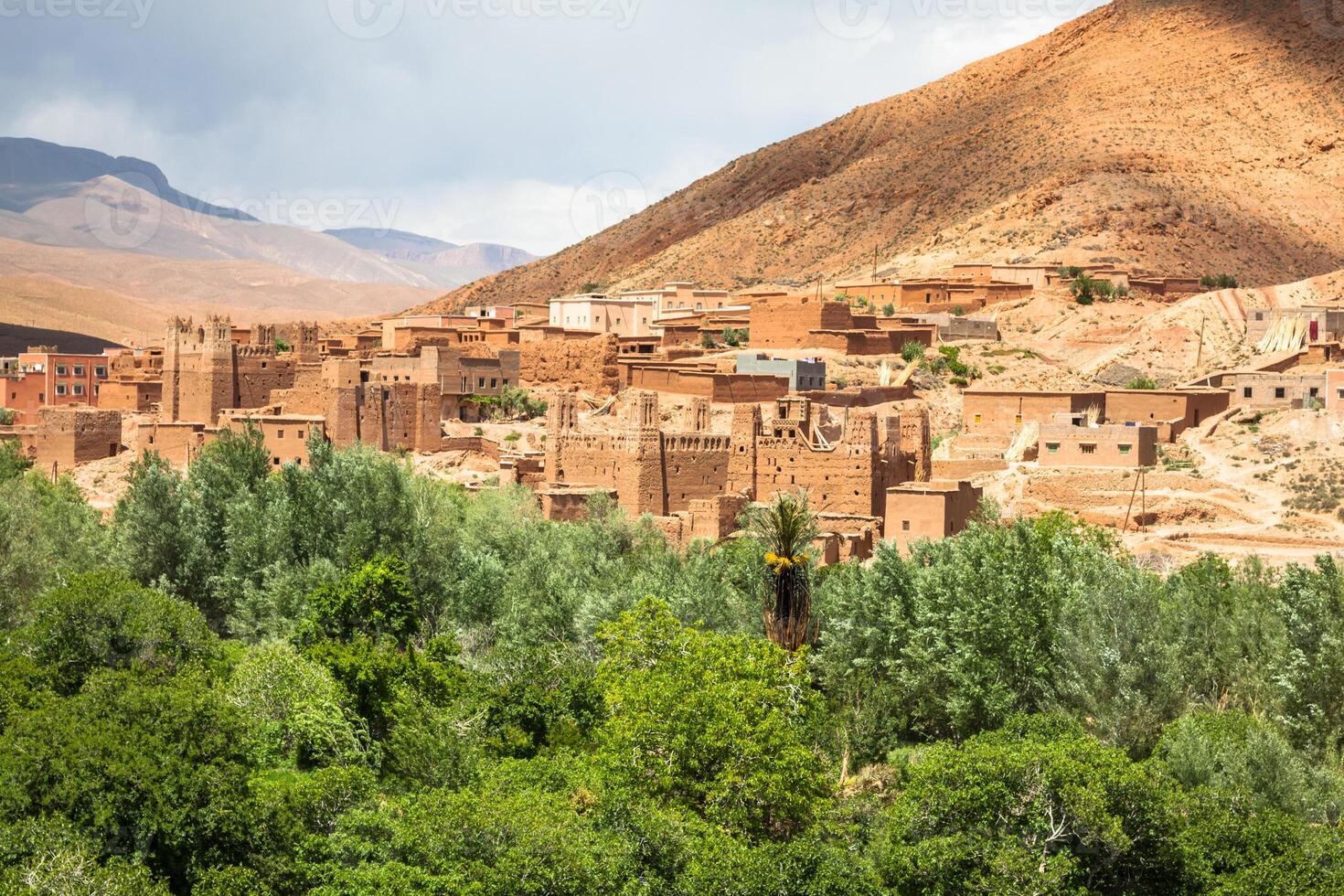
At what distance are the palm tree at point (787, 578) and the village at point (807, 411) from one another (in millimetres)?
5516

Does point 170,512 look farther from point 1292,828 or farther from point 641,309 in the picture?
point 641,309

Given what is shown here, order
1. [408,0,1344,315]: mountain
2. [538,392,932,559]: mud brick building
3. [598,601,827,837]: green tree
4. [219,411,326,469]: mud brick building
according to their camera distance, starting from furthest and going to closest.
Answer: [408,0,1344,315]: mountain, [219,411,326,469]: mud brick building, [538,392,932,559]: mud brick building, [598,601,827,837]: green tree

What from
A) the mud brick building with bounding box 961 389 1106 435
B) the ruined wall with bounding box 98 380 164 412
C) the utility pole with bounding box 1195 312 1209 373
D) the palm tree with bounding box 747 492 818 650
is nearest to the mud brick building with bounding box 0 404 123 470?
the ruined wall with bounding box 98 380 164 412

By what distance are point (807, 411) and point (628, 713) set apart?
15461 mm

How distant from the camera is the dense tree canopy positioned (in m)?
20.3

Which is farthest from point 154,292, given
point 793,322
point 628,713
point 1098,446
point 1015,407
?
point 628,713

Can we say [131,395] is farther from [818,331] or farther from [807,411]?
[807,411]

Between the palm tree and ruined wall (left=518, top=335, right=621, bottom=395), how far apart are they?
21.3 m

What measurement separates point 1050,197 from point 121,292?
→ 100m

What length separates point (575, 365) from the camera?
48250 millimetres

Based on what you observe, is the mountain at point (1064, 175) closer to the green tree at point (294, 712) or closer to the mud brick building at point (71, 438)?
the mud brick building at point (71, 438)

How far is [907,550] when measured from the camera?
32469 millimetres

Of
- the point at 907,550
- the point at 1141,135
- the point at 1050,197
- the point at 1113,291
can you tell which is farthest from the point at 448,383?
the point at 1141,135

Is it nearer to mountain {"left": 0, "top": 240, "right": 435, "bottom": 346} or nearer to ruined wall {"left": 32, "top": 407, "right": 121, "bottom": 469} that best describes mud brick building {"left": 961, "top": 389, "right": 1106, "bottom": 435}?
ruined wall {"left": 32, "top": 407, "right": 121, "bottom": 469}
